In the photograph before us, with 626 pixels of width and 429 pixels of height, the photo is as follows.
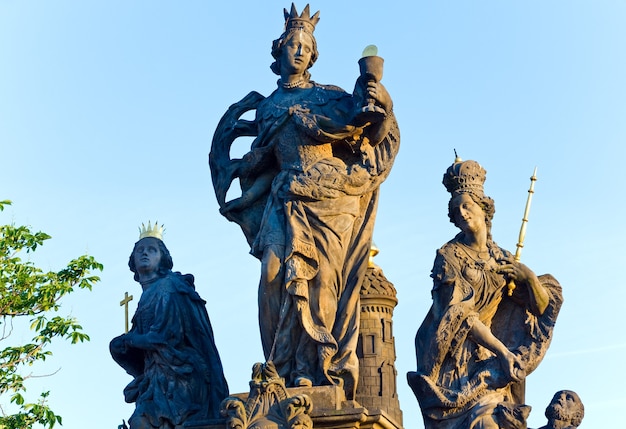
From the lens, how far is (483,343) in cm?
1376

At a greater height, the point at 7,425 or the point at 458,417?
the point at 7,425

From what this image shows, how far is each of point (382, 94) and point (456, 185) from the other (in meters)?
1.08

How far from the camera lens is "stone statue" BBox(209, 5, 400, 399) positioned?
13.8 meters

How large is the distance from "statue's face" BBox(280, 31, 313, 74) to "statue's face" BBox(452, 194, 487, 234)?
2.00 metres

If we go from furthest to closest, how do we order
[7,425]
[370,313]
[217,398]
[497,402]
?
[370,313], [7,425], [217,398], [497,402]

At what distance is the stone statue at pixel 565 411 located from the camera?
13.2 metres

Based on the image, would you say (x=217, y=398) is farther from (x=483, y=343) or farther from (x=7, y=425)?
(x=7, y=425)

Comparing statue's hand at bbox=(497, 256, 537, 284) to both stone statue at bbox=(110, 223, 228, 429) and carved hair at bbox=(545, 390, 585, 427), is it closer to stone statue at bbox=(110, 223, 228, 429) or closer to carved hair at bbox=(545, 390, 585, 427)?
carved hair at bbox=(545, 390, 585, 427)

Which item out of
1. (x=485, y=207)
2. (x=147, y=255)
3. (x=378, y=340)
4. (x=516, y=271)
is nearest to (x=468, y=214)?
(x=485, y=207)

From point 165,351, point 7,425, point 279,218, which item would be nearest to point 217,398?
point 165,351

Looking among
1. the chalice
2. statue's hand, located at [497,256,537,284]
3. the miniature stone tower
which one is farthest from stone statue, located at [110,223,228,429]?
the miniature stone tower

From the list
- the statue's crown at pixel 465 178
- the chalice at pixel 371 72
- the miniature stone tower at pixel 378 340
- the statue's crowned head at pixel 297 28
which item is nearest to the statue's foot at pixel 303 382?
the statue's crown at pixel 465 178

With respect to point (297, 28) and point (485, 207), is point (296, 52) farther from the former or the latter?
point (485, 207)

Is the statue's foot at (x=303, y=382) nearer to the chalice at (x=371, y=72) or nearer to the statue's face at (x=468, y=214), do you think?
the statue's face at (x=468, y=214)
